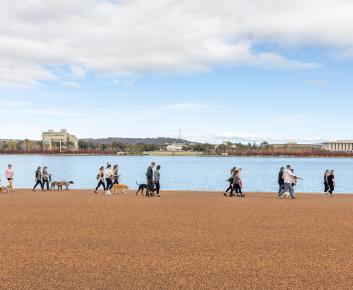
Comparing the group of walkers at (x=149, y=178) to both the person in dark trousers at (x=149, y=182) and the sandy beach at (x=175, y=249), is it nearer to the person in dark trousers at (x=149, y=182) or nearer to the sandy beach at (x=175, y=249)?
the person in dark trousers at (x=149, y=182)

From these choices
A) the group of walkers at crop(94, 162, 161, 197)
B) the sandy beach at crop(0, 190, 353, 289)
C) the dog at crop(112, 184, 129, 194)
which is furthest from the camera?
the dog at crop(112, 184, 129, 194)

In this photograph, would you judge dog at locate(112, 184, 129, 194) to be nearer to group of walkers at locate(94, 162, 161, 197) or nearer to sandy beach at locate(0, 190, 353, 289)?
group of walkers at locate(94, 162, 161, 197)

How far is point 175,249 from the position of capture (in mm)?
11648

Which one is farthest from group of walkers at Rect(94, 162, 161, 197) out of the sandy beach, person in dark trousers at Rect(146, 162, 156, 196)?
the sandy beach

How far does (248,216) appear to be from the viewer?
17750 millimetres

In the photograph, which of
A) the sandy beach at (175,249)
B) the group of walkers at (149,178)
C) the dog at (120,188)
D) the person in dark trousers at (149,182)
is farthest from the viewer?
the dog at (120,188)

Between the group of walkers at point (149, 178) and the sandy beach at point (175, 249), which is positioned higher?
the group of walkers at point (149, 178)

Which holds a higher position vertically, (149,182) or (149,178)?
(149,178)

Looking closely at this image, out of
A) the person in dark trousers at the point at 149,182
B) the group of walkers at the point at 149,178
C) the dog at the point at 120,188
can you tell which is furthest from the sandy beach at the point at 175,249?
the dog at the point at 120,188

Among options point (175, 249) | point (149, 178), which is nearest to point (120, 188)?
point (149, 178)

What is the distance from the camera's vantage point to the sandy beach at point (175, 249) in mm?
9055

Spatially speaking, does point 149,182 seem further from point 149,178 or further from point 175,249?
point 175,249

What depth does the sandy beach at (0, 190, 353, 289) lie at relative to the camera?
905 cm

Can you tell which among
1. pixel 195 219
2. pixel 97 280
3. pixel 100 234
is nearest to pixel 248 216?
pixel 195 219
